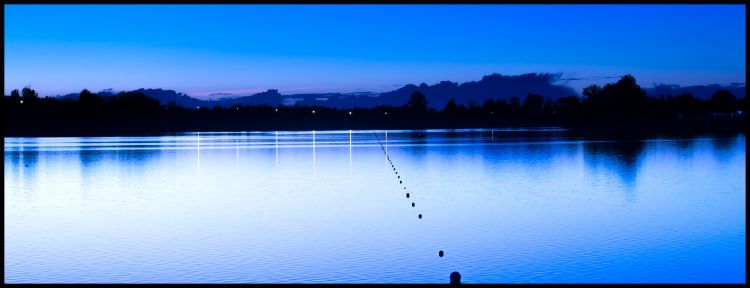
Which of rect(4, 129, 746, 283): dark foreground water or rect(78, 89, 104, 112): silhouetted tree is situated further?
rect(78, 89, 104, 112): silhouetted tree

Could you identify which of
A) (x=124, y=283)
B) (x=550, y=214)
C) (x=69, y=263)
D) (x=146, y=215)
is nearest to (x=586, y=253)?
(x=550, y=214)

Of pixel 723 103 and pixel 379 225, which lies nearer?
pixel 379 225

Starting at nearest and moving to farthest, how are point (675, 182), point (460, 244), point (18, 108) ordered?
1. point (460, 244)
2. point (675, 182)
3. point (18, 108)

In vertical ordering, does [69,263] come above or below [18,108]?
below

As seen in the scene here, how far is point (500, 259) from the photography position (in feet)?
34.1

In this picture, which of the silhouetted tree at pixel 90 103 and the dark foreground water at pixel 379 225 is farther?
the silhouetted tree at pixel 90 103

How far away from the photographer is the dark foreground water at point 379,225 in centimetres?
977

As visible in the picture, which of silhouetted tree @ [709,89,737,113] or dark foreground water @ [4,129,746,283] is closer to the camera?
dark foreground water @ [4,129,746,283]

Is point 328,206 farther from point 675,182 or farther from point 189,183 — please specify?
point 675,182

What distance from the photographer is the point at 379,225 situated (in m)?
13.5

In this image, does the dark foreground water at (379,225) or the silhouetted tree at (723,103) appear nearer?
the dark foreground water at (379,225)

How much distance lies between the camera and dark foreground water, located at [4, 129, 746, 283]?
385 inches

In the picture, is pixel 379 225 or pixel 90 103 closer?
pixel 379 225

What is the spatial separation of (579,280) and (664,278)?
3.29 feet
